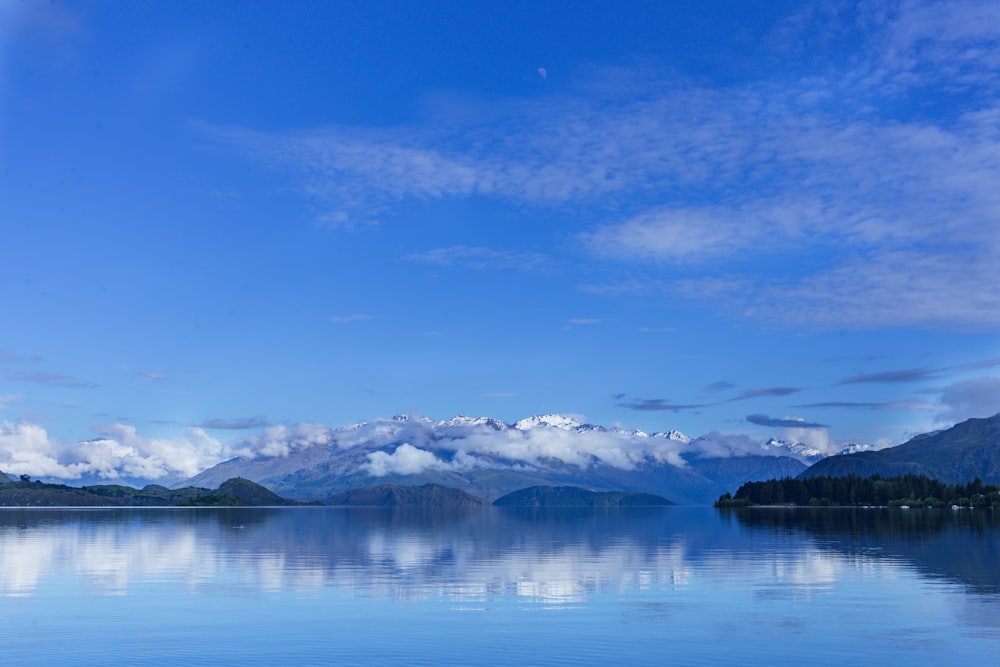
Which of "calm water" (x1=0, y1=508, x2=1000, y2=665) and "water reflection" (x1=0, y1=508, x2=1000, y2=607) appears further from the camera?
"water reflection" (x1=0, y1=508, x2=1000, y2=607)

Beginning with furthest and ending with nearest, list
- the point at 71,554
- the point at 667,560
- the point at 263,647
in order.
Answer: the point at 71,554 < the point at 667,560 < the point at 263,647

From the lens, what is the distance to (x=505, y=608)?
67562 mm

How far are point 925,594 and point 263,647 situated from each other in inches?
2157

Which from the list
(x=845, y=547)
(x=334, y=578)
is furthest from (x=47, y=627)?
(x=845, y=547)

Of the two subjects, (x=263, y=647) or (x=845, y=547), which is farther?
(x=845, y=547)

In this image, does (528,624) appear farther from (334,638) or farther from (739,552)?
(739,552)

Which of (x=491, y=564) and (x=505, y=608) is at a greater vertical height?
(x=505, y=608)

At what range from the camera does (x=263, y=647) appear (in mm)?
53281

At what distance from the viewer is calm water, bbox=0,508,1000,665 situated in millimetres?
51562

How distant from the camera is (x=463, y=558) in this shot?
11744cm

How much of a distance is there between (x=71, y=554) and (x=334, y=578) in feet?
188

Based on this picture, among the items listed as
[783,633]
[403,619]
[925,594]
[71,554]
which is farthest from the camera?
[71,554]

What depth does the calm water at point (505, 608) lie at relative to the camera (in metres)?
51.6

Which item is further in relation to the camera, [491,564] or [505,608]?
[491,564]
